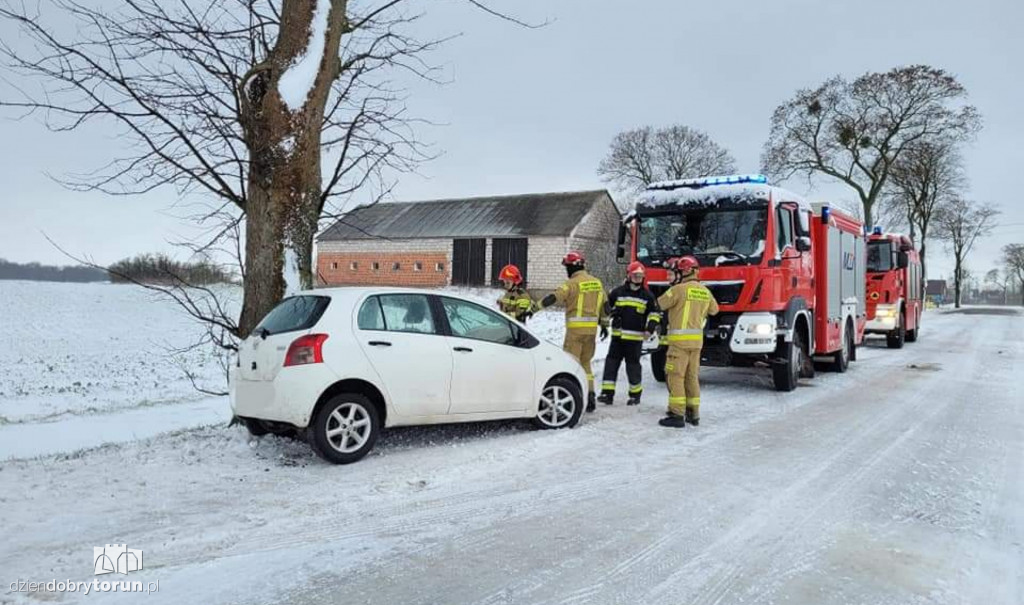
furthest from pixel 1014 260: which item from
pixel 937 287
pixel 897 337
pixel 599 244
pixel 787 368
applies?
pixel 787 368

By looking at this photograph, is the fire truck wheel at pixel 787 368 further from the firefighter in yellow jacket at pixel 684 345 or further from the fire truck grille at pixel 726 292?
the firefighter in yellow jacket at pixel 684 345

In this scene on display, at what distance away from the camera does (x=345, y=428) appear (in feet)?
18.9

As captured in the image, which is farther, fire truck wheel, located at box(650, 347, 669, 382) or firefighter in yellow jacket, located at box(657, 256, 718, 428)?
fire truck wheel, located at box(650, 347, 669, 382)

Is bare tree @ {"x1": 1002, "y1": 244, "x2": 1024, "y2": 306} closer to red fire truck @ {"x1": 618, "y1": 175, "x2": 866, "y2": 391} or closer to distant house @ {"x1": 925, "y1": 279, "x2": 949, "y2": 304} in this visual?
distant house @ {"x1": 925, "y1": 279, "x2": 949, "y2": 304}

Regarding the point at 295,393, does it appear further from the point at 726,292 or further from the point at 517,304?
→ the point at 726,292

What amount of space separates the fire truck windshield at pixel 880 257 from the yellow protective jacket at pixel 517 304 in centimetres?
1355

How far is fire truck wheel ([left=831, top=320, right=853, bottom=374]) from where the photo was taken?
1245 centimetres

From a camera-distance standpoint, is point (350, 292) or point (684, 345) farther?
point (684, 345)

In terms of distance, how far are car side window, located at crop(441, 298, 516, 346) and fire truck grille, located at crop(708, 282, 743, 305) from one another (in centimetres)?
373

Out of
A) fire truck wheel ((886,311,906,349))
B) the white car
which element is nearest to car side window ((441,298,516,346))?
the white car

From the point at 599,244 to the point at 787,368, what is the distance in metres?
27.2

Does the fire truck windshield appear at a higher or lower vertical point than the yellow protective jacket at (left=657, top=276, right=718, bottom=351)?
higher

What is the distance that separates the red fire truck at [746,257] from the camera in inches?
364

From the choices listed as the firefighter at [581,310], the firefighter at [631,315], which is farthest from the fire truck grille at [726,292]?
the firefighter at [581,310]
